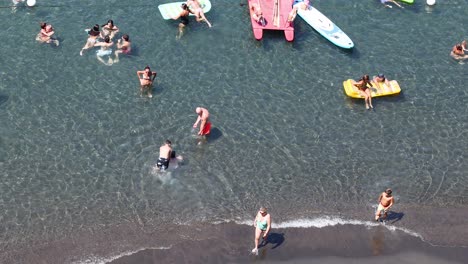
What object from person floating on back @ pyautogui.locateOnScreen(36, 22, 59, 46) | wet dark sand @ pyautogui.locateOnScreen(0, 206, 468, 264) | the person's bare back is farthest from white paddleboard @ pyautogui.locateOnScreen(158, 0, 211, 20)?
wet dark sand @ pyautogui.locateOnScreen(0, 206, 468, 264)

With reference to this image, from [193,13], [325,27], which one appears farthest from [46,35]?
[325,27]

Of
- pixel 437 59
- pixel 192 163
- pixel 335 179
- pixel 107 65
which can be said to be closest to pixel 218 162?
pixel 192 163

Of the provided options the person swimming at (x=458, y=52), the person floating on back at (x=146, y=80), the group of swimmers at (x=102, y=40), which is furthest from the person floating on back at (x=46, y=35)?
the person swimming at (x=458, y=52)

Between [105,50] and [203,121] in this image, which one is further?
[105,50]

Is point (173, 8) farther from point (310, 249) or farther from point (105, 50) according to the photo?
point (310, 249)

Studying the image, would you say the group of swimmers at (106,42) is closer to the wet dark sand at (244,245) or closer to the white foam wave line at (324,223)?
the wet dark sand at (244,245)

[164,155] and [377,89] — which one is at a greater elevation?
[164,155]
